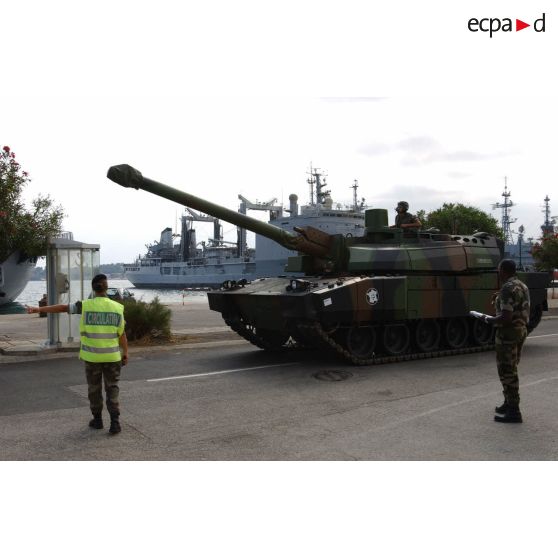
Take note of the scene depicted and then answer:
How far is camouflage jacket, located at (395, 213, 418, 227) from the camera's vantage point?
41.9 ft

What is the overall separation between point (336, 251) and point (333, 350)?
7.69 feet

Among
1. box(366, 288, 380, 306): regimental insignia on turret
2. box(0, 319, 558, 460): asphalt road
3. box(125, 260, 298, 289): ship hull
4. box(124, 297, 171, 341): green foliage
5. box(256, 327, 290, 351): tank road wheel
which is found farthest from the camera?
box(125, 260, 298, 289): ship hull

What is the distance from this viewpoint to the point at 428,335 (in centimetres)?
1185

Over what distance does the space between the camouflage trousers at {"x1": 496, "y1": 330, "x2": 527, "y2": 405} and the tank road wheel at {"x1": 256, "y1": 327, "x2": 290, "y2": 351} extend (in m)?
5.96

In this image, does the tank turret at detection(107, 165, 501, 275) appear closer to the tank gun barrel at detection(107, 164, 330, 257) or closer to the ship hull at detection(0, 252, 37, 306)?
the tank gun barrel at detection(107, 164, 330, 257)

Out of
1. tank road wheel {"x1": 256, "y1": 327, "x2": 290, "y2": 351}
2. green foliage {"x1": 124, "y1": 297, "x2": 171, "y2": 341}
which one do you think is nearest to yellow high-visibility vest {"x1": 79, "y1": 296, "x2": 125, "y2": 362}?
tank road wheel {"x1": 256, "y1": 327, "x2": 290, "y2": 351}

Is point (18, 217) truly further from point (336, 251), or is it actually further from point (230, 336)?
point (336, 251)

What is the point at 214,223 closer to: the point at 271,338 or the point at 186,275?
the point at 186,275

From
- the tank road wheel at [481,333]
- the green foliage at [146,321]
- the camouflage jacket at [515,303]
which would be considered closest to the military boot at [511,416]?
the camouflage jacket at [515,303]

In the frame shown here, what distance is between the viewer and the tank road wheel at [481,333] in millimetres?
12375

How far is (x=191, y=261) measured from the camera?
89.4 meters

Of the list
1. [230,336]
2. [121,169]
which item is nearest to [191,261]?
[230,336]

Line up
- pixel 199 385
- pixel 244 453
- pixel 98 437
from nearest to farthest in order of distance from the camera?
pixel 244 453 < pixel 98 437 < pixel 199 385

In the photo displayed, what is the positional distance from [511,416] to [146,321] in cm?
916
